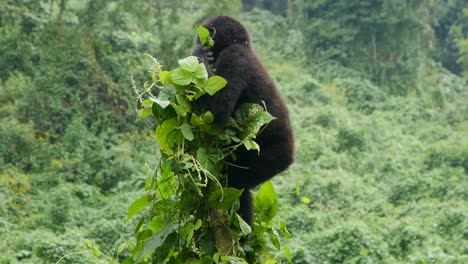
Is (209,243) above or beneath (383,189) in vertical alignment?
above

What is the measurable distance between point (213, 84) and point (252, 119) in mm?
331

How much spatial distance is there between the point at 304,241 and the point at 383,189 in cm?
316

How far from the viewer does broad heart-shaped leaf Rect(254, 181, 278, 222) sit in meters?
3.57

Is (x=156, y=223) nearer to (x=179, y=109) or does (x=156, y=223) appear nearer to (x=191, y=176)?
(x=191, y=176)

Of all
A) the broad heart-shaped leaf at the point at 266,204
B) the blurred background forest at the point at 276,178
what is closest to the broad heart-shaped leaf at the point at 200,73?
the broad heart-shaped leaf at the point at 266,204

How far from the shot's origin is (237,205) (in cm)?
319

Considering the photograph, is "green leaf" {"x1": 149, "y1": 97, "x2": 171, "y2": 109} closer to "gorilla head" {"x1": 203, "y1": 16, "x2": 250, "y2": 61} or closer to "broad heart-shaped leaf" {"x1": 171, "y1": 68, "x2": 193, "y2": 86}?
"broad heart-shaped leaf" {"x1": 171, "y1": 68, "x2": 193, "y2": 86}

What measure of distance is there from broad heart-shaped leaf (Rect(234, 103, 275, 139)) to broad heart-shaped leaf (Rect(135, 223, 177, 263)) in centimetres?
52

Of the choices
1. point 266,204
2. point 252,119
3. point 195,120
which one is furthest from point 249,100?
point 195,120

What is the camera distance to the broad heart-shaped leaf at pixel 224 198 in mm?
3113

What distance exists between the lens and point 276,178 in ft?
37.8

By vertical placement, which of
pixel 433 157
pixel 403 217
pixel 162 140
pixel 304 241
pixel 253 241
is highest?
pixel 162 140

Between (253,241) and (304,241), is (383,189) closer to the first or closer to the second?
(304,241)

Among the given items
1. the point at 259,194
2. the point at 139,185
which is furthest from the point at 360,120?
the point at 259,194
